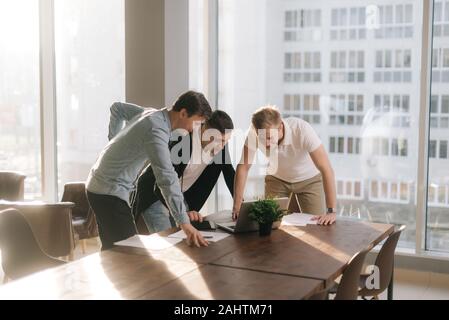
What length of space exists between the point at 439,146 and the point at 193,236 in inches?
124

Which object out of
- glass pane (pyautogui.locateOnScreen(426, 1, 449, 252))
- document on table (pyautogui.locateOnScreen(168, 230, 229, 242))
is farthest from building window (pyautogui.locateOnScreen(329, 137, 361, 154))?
document on table (pyautogui.locateOnScreen(168, 230, 229, 242))

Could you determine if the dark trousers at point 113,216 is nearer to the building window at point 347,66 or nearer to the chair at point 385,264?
the chair at point 385,264

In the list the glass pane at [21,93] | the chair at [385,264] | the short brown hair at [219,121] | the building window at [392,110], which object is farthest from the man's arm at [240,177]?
the glass pane at [21,93]

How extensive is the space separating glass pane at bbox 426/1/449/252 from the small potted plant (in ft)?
8.36

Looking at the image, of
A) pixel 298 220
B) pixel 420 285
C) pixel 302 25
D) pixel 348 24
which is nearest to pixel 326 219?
pixel 298 220

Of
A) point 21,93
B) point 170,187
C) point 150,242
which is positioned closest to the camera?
point 170,187

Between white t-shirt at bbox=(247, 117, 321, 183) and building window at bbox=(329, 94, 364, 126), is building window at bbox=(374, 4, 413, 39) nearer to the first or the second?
building window at bbox=(329, 94, 364, 126)

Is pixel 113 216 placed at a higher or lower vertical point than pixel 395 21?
lower

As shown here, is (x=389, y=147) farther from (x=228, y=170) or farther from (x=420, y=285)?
(x=228, y=170)

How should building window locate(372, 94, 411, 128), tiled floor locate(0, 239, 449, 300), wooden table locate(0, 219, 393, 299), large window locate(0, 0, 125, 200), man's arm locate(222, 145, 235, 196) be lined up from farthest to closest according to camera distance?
large window locate(0, 0, 125, 200) → building window locate(372, 94, 411, 128) → tiled floor locate(0, 239, 449, 300) → man's arm locate(222, 145, 235, 196) → wooden table locate(0, 219, 393, 299)

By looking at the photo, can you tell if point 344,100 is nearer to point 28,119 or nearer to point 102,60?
point 102,60

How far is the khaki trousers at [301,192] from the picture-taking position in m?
4.36

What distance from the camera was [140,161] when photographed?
3.37m

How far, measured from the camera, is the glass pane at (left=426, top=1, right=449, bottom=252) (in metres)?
5.14
